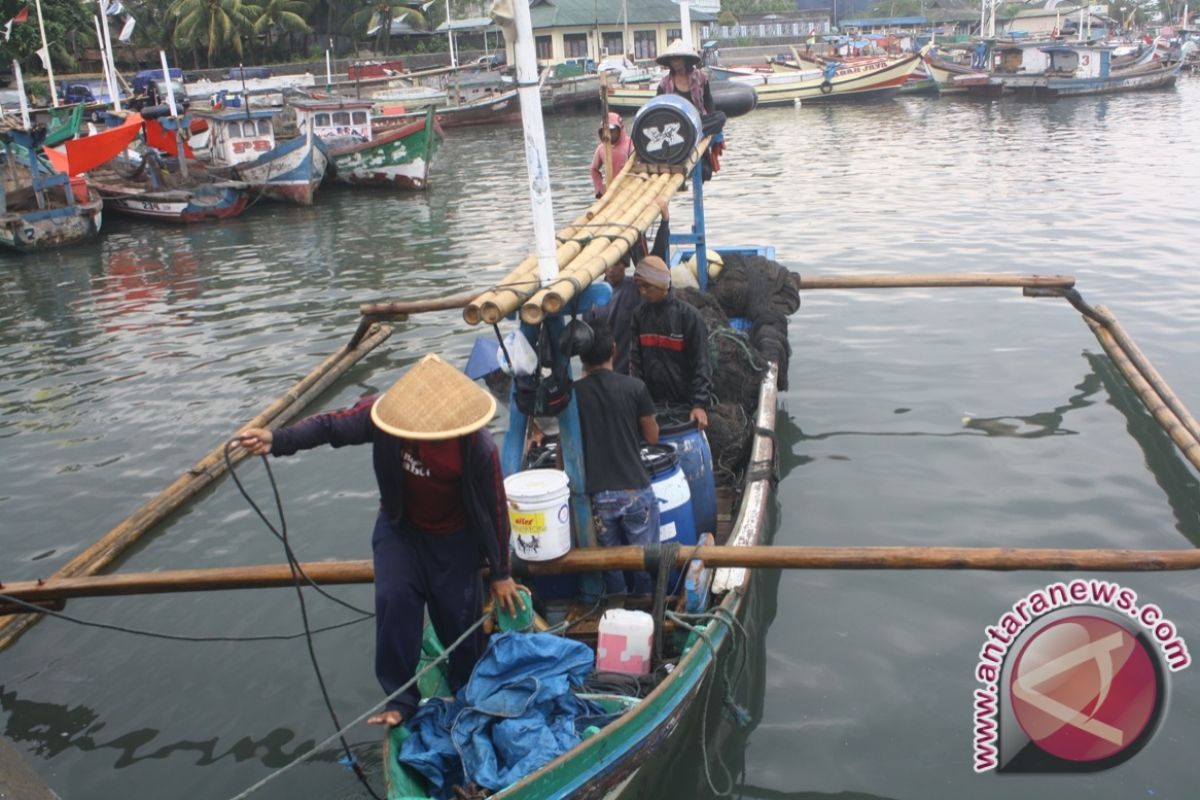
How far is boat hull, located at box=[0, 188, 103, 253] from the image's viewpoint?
19.5 meters

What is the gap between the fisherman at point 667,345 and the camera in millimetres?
6570

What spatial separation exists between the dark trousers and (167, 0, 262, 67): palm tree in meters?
46.6

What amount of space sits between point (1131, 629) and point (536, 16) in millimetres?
52854

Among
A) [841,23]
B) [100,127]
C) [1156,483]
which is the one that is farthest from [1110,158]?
[841,23]

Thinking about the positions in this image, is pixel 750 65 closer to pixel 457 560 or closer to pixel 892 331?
pixel 892 331

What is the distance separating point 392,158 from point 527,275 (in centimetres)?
2150

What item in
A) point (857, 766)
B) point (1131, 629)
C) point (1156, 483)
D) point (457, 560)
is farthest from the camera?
point (1156, 483)

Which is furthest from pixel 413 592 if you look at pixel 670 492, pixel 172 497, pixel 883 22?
pixel 883 22

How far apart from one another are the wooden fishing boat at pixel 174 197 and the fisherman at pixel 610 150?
14.8 metres

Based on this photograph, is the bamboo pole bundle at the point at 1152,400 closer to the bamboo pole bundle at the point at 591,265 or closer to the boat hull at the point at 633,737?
the boat hull at the point at 633,737

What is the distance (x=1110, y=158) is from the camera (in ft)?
78.8

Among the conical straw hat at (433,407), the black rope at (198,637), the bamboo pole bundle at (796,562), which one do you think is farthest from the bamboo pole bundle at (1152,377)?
the black rope at (198,637)

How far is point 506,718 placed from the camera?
430 cm

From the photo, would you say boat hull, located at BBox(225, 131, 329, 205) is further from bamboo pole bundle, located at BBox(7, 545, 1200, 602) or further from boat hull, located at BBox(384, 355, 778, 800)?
boat hull, located at BBox(384, 355, 778, 800)
